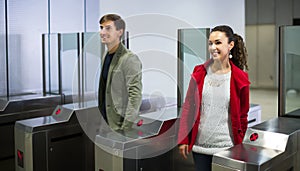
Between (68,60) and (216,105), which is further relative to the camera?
(68,60)

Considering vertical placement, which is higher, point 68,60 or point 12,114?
point 68,60

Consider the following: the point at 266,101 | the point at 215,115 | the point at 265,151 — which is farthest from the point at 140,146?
the point at 266,101

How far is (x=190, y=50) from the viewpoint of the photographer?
250cm

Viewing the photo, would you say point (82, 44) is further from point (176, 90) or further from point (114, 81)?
point (114, 81)

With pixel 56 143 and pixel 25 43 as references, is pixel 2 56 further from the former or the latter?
pixel 56 143

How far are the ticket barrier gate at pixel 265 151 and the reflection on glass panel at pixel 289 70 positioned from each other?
0.28 meters

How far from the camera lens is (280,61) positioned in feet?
7.07

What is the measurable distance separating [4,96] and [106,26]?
1.91 meters

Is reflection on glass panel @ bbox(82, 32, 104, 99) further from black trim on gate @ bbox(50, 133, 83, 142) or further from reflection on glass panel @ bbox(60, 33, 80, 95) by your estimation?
black trim on gate @ bbox(50, 133, 83, 142)

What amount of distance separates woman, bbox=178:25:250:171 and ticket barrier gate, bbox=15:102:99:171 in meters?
0.98

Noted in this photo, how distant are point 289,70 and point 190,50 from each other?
2.03 ft

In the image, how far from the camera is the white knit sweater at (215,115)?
5.47 ft

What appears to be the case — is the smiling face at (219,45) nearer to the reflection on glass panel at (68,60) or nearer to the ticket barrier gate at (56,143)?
the ticket barrier gate at (56,143)

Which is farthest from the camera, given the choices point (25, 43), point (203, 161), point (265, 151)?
point (25, 43)
